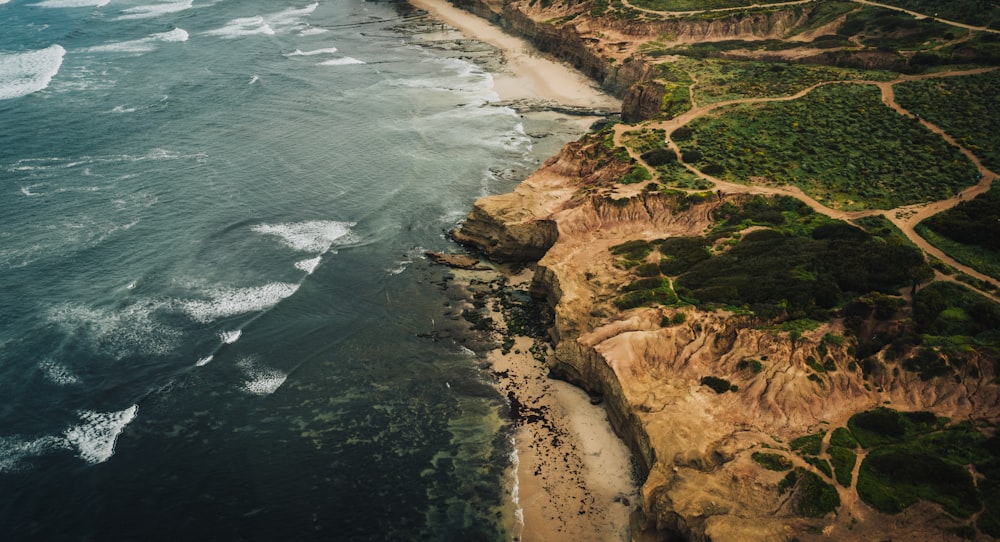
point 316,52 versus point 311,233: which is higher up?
point 316,52

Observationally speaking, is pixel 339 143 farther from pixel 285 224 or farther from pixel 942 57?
pixel 942 57

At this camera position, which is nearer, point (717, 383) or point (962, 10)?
point (717, 383)

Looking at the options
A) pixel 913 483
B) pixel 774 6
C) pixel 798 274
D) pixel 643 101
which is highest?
pixel 774 6

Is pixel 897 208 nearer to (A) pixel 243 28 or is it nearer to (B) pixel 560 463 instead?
(B) pixel 560 463

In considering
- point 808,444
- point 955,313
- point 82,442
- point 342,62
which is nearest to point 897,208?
point 955,313

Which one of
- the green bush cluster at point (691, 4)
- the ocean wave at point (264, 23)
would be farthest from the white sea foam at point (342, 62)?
the green bush cluster at point (691, 4)

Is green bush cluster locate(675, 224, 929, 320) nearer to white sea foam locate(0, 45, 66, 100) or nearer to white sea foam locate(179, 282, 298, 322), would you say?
white sea foam locate(179, 282, 298, 322)
